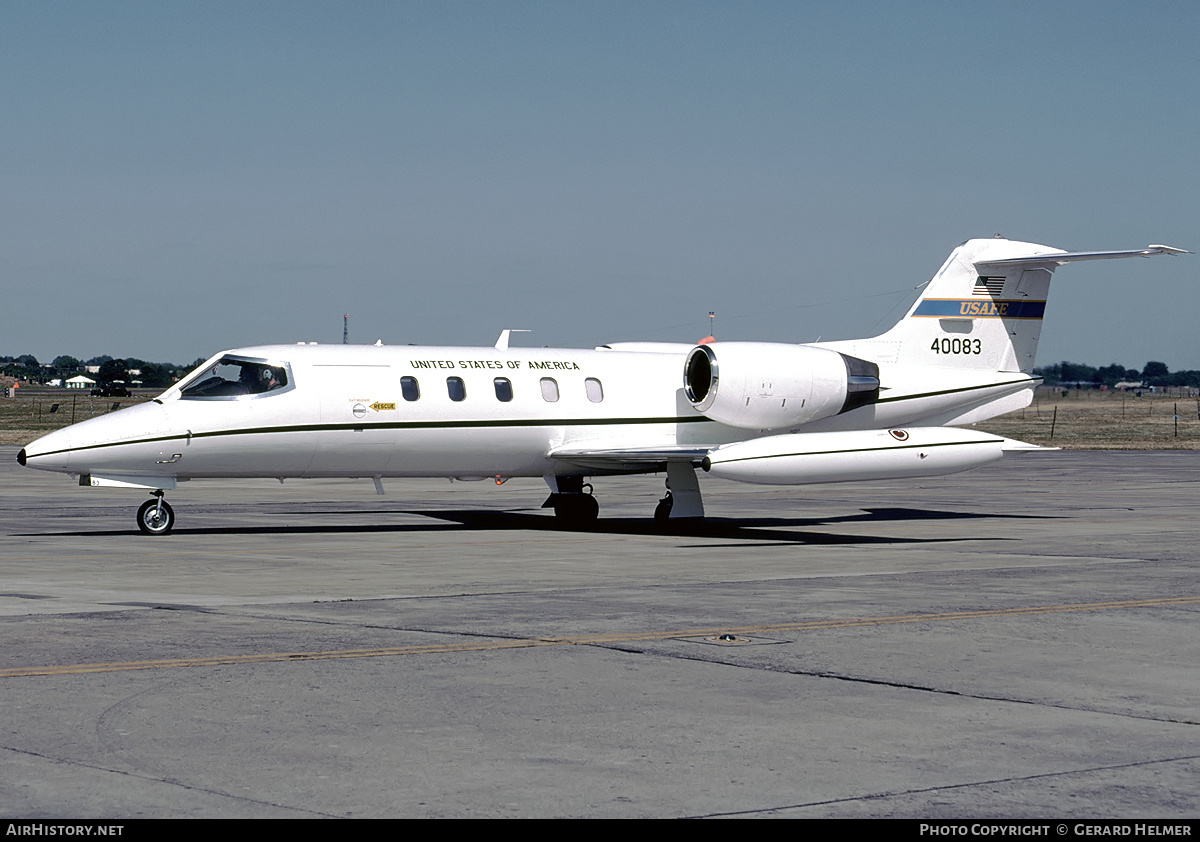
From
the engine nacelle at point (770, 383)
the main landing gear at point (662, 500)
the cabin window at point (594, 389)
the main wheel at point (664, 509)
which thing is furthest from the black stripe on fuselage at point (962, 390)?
the cabin window at point (594, 389)

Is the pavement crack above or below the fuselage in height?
below

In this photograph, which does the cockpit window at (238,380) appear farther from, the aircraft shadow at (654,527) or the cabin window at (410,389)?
the aircraft shadow at (654,527)

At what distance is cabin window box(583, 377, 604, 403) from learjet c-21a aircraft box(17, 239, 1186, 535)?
0.16 ft

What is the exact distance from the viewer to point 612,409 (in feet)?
81.0

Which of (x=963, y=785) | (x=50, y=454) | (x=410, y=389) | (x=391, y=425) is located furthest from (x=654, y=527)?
(x=963, y=785)

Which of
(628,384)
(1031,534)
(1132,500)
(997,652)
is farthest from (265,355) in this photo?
(1132,500)

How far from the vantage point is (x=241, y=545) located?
20078mm

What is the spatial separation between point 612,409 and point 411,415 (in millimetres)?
3631

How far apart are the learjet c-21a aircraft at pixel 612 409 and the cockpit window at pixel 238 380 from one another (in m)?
0.02

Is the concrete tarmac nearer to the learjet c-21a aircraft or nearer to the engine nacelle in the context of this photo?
the learjet c-21a aircraft

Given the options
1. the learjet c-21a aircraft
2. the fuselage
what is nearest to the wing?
the learjet c-21a aircraft

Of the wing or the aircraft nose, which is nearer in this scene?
the aircraft nose

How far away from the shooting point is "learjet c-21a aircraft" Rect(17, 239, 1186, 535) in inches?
848

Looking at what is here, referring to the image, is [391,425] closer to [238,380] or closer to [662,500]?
[238,380]
